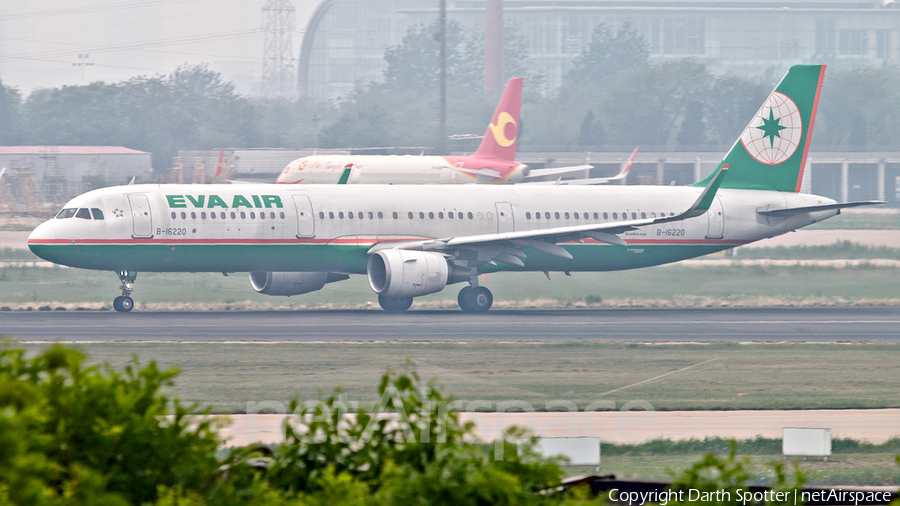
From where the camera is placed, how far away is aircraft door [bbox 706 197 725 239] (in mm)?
34469

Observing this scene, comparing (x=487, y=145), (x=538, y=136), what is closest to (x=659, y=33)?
(x=538, y=136)

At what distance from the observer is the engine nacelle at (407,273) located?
29.4 m

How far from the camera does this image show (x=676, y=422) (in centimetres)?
1485

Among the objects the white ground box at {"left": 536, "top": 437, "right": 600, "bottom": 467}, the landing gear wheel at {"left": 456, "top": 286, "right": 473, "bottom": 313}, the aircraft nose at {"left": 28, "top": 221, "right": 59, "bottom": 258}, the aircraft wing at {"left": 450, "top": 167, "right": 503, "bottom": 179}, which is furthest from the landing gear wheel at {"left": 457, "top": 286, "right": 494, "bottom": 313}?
the white ground box at {"left": 536, "top": 437, "right": 600, "bottom": 467}

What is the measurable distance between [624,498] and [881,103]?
91.2m

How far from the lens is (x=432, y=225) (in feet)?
106

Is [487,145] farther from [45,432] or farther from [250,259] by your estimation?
[45,432]

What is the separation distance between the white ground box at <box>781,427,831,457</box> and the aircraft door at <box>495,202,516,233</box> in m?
21.2

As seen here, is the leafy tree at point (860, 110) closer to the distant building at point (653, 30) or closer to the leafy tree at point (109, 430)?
the distant building at point (653, 30)

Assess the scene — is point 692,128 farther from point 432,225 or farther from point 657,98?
point 432,225

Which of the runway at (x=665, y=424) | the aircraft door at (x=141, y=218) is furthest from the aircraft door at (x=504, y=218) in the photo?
the runway at (x=665, y=424)

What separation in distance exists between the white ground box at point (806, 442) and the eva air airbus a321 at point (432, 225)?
56.5ft

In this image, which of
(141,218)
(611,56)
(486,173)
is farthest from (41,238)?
(611,56)

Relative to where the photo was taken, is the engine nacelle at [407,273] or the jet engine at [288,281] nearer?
the engine nacelle at [407,273]
